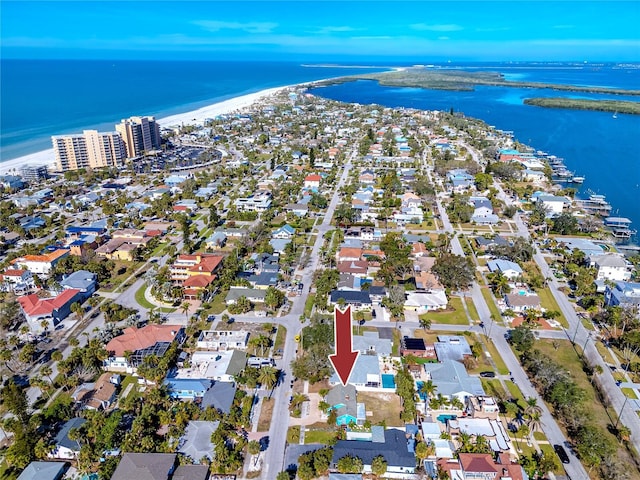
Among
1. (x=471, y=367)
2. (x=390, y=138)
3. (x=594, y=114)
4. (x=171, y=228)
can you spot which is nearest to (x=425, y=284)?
(x=471, y=367)

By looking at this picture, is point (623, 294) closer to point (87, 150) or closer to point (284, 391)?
point (284, 391)

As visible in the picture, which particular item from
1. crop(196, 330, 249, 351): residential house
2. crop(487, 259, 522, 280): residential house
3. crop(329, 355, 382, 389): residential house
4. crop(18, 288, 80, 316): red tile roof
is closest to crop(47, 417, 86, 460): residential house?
crop(196, 330, 249, 351): residential house

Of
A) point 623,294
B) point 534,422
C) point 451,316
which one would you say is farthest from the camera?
point 623,294

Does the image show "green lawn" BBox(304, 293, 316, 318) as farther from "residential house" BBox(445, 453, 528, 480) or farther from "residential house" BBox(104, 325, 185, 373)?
"residential house" BBox(445, 453, 528, 480)

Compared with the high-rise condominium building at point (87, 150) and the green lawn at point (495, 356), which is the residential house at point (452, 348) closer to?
the green lawn at point (495, 356)

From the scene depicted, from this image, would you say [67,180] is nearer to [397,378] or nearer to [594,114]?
[397,378]

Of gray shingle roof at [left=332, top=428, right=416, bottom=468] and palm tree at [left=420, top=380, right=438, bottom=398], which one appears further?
palm tree at [left=420, top=380, right=438, bottom=398]

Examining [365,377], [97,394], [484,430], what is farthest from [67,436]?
[484,430]
